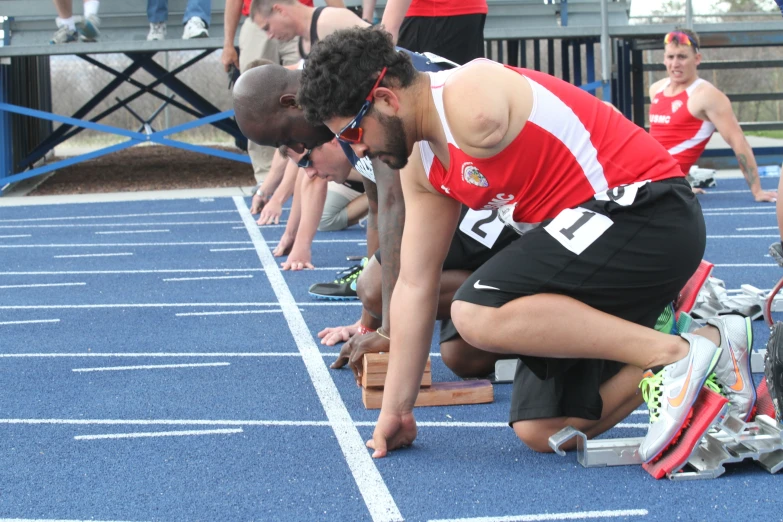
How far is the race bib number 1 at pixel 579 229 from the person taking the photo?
2.63 metres

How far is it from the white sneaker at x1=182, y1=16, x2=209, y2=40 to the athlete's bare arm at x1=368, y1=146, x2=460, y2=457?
8560mm

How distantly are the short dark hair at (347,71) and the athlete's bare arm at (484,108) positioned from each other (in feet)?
0.46

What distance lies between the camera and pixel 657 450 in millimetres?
2637

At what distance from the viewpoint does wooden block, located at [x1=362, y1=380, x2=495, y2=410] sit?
11.3ft

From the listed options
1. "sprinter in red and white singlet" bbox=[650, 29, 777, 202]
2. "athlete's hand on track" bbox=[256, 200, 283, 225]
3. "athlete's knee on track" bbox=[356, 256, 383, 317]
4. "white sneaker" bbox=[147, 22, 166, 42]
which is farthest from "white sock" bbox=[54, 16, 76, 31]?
"athlete's knee on track" bbox=[356, 256, 383, 317]

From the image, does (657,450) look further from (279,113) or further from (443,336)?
(279,113)

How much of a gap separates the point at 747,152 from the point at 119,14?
7.69m

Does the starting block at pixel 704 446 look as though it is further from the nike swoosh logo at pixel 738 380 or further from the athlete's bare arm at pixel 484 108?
the athlete's bare arm at pixel 484 108

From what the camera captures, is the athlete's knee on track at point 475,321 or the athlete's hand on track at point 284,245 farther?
the athlete's hand on track at point 284,245

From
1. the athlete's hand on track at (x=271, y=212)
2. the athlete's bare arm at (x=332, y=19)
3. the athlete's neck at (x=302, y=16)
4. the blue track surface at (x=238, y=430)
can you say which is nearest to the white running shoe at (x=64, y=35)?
the athlete's hand on track at (x=271, y=212)

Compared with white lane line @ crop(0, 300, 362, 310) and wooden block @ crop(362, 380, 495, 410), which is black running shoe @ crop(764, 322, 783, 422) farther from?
white lane line @ crop(0, 300, 362, 310)

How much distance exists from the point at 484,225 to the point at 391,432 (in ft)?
3.56

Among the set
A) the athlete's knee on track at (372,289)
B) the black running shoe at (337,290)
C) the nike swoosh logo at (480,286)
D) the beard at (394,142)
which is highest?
the beard at (394,142)

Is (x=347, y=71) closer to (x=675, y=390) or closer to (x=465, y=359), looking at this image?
(x=675, y=390)
